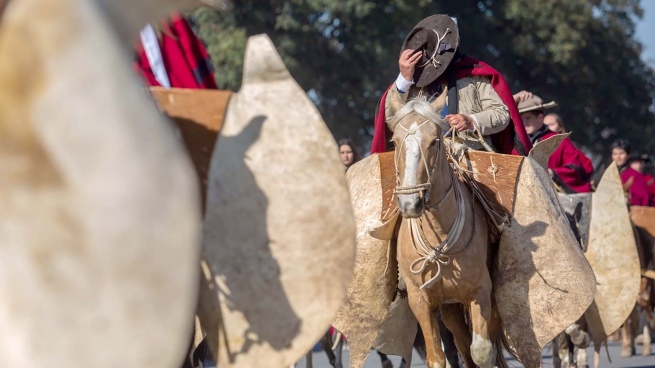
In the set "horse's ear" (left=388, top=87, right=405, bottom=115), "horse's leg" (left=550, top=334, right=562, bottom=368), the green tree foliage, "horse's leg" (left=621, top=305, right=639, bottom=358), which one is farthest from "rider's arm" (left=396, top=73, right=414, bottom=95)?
the green tree foliage

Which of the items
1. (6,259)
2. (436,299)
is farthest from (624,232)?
(6,259)

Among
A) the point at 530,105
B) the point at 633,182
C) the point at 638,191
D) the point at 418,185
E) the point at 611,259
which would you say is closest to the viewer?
the point at 418,185

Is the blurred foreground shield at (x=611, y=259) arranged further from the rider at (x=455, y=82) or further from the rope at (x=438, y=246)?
the rope at (x=438, y=246)

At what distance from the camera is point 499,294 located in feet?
27.3

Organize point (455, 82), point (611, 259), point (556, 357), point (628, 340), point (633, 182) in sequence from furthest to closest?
point (633, 182) → point (628, 340) → point (556, 357) → point (611, 259) → point (455, 82)

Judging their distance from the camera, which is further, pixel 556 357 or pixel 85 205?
pixel 556 357

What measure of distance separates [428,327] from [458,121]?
1365 millimetres

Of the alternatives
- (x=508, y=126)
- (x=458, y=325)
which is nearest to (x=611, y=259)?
(x=508, y=126)

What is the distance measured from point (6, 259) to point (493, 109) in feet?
22.3

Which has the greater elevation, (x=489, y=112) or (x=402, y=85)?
(x=402, y=85)

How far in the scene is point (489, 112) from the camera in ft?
28.7

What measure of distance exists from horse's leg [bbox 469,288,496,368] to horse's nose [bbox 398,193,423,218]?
111 centimetres

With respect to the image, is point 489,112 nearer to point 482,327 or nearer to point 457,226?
point 457,226

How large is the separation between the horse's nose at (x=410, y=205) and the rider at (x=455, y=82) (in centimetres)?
162
